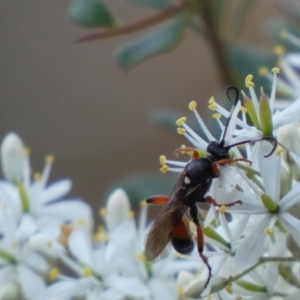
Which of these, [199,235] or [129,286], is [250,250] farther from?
[129,286]

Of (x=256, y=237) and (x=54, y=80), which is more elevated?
(x=54, y=80)

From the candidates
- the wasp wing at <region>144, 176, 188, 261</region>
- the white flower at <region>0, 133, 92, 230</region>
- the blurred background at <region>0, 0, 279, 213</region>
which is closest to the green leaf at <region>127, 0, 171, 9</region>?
the white flower at <region>0, 133, 92, 230</region>

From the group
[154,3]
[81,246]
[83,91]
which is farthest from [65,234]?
[83,91]

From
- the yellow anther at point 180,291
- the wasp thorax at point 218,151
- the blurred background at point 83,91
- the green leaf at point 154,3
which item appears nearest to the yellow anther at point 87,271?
the yellow anther at point 180,291

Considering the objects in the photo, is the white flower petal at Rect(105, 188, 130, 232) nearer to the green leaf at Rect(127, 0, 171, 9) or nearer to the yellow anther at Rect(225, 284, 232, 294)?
the yellow anther at Rect(225, 284, 232, 294)

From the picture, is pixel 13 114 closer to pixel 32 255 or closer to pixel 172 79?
pixel 172 79

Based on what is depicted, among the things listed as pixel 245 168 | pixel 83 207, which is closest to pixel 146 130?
pixel 83 207

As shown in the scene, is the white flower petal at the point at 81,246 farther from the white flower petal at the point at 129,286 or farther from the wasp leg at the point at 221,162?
the wasp leg at the point at 221,162
